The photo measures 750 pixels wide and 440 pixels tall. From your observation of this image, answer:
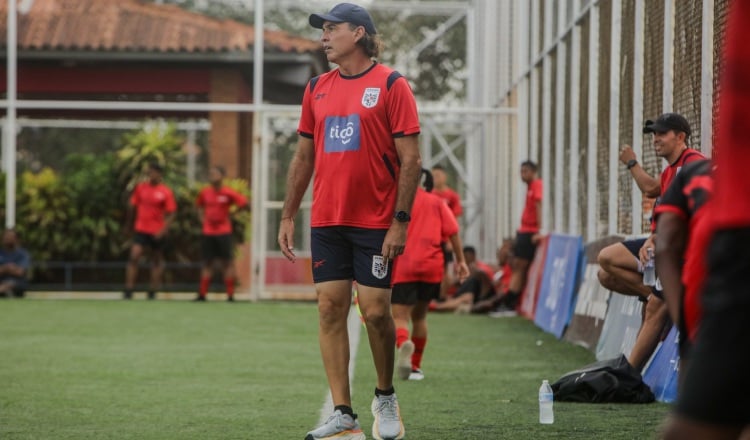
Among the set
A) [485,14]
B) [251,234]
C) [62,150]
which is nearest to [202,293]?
[251,234]

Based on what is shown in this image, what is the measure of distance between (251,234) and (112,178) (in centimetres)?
329

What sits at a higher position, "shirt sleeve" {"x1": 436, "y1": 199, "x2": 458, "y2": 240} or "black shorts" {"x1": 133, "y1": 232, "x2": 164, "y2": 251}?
"shirt sleeve" {"x1": 436, "y1": 199, "x2": 458, "y2": 240}

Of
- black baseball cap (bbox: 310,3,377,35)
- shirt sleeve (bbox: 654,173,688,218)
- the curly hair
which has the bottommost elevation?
shirt sleeve (bbox: 654,173,688,218)

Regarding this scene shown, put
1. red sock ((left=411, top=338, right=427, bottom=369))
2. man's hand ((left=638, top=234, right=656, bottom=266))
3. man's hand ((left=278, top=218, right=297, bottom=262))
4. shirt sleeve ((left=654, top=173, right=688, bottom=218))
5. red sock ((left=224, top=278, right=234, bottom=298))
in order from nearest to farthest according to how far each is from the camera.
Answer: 1. shirt sleeve ((left=654, top=173, right=688, bottom=218))
2. man's hand ((left=278, top=218, right=297, bottom=262))
3. man's hand ((left=638, top=234, right=656, bottom=266))
4. red sock ((left=411, top=338, right=427, bottom=369))
5. red sock ((left=224, top=278, right=234, bottom=298))

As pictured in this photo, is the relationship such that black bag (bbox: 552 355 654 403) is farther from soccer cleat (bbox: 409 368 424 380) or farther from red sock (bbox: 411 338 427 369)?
red sock (bbox: 411 338 427 369)

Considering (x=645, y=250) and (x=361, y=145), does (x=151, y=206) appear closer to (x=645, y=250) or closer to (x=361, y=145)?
(x=645, y=250)

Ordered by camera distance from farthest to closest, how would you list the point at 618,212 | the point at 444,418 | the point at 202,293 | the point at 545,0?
the point at 202,293, the point at 545,0, the point at 618,212, the point at 444,418

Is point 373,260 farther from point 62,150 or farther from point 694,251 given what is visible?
point 62,150

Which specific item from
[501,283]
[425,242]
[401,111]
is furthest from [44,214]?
[401,111]

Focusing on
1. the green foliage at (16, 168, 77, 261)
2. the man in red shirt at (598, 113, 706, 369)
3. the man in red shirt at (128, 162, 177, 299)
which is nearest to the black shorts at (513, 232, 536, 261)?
the man in red shirt at (128, 162, 177, 299)

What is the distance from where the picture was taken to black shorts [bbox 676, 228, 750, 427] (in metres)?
3.09

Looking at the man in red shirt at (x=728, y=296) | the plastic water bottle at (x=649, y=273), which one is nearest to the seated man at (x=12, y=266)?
the plastic water bottle at (x=649, y=273)

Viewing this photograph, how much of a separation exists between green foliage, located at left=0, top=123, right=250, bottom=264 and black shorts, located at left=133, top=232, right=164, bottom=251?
193 centimetres

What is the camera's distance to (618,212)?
13.0m
